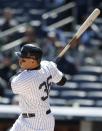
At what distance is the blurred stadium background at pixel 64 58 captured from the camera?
7891 mm

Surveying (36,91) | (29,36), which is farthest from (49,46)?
(36,91)

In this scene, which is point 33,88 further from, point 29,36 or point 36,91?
point 29,36

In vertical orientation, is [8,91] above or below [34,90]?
above

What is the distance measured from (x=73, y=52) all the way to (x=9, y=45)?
1062 millimetres

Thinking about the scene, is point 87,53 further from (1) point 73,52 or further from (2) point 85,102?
(2) point 85,102

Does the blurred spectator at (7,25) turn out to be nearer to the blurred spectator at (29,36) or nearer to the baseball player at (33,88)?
the blurred spectator at (29,36)

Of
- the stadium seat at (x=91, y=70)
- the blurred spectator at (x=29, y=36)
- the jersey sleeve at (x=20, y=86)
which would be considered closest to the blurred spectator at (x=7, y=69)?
the blurred spectator at (x=29, y=36)

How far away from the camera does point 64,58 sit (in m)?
9.24

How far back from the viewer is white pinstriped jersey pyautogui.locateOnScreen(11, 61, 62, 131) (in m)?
4.91

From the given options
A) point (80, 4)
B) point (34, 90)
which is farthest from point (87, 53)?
Result: point (34, 90)

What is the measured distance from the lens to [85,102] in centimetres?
878

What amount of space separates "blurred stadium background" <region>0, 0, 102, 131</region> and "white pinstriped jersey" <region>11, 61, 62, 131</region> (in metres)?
2.57

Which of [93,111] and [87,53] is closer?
[93,111]

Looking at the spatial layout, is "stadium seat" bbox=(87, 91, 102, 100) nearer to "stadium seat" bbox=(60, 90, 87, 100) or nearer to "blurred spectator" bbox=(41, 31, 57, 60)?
"stadium seat" bbox=(60, 90, 87, 100)
